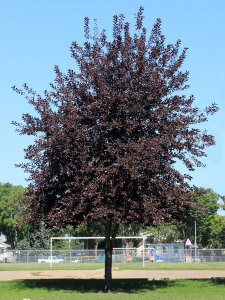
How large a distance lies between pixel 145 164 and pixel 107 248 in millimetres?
4667

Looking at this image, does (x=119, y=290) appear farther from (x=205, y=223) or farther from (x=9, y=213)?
(x=205, y=223)

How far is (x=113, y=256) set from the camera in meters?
57.6

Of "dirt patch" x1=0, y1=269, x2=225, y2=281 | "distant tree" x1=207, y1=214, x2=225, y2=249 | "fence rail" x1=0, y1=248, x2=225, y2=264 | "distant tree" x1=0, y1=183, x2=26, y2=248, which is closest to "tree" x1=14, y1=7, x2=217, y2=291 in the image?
"dirt patch" x1=0, y1=269, x2=225, y2=281

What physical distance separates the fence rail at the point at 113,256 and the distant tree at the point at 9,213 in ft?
68.4

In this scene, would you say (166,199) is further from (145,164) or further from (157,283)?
(157,283)

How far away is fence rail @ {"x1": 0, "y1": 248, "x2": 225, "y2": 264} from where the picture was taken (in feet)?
192

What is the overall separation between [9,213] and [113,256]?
117ft

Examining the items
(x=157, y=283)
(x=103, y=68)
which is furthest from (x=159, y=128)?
(x=157, y=283)

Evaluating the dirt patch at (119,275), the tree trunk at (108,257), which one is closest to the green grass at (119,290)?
the tree trunk at (108,257)

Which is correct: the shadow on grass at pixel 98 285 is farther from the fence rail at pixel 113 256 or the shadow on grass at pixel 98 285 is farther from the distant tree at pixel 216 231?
the distant tree at pixel 216 231

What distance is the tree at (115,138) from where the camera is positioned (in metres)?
18.4

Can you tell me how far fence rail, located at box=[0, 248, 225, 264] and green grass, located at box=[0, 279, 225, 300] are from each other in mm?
34702

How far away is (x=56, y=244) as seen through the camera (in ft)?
259

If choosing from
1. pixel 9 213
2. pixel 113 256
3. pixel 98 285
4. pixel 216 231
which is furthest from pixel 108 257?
pixel 216 231
